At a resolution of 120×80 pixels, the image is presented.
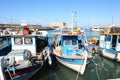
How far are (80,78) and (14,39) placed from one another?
673cm

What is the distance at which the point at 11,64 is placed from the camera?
995cm

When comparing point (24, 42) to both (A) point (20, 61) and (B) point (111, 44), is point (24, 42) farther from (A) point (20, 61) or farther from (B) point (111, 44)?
(B) point (111, 44)

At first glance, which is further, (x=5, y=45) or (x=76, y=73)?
(x=5, y=45)

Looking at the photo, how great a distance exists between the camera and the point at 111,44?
1920 centimetres

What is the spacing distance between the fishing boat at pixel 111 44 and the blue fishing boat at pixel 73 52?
13.2 feet

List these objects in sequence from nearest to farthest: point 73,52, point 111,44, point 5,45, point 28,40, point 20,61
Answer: point 20,61 < point 28,40 < point 73,52 < point 5,45 < point 111,44

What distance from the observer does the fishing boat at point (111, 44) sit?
17500 mm

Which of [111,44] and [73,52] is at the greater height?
[111,44]

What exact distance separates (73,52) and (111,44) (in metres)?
6.88

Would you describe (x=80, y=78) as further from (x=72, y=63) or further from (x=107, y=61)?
(x=107, y=61)

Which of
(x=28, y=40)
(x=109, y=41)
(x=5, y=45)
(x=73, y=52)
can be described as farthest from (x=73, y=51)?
(x=5, y=45)

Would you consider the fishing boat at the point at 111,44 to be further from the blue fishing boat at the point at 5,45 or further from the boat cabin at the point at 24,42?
the blue fishing boat at the point at 5,45

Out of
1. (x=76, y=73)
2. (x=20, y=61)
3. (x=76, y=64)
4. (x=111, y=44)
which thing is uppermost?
(x=111, y=44)

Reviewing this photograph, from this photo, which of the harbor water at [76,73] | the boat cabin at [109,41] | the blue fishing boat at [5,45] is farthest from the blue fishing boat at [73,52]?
the blue fishing boat at [5,45]
